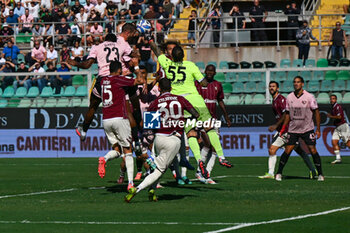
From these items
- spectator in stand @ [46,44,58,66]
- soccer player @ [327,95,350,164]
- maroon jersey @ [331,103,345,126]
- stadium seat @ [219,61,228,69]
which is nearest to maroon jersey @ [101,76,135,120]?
soccer player @ [327,95,350,164]

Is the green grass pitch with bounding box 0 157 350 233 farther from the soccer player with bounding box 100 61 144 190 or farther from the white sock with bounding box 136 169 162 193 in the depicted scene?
the soccer player with bounding box 100 61 144 190

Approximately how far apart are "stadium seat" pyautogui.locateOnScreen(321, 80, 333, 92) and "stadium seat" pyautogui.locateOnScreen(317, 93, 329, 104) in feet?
0.61

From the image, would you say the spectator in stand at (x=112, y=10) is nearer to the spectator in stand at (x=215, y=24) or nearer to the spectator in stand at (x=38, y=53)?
the spectator in stand at (x=38, y=53)

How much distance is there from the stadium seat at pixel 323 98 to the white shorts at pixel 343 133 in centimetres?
226

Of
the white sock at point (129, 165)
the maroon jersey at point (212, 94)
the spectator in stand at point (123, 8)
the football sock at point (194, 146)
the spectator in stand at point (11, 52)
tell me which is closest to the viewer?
the white sock at point (129, 165)

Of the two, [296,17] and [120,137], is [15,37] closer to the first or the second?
[296,17]

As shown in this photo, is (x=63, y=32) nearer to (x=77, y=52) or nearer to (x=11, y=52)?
(x=11, y=52)

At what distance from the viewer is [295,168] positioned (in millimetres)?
20875

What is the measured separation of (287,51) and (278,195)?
19718mm

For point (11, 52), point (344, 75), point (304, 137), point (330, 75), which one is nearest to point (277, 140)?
point (304, 137)

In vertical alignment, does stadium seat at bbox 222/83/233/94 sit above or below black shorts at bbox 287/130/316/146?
above

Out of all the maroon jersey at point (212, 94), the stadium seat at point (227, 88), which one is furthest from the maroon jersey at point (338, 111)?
the maroon jersey at point (212, 94)

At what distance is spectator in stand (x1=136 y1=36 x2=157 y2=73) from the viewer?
92.5 feet

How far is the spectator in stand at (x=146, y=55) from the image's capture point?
92.5ft
